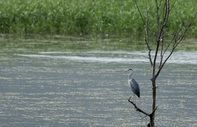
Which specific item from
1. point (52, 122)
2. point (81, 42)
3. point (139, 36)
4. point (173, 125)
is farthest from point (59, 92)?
point (139, 36)

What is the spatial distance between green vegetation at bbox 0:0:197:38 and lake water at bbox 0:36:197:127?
8.83 metres

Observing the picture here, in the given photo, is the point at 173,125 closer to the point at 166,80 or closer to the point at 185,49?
the point at 166,80

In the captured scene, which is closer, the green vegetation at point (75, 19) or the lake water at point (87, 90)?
the lake water at point (87, 90)

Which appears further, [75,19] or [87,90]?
[75,19]

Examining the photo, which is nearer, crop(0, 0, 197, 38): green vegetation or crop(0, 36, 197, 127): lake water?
crop(0, 36, 197, 127): lake water

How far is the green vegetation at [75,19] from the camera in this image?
88.0 ft

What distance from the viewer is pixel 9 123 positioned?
8078 millimetres

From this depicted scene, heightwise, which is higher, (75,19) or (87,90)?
(75,19)

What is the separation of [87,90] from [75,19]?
A: 16878 mm

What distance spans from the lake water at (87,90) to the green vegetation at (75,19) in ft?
29.0

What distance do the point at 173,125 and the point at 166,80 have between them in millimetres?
4784

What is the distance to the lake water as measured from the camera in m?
8.53

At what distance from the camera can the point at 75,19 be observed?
27797 mm

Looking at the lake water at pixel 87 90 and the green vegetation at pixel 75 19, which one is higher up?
the green vegetation at pixel 75 19
